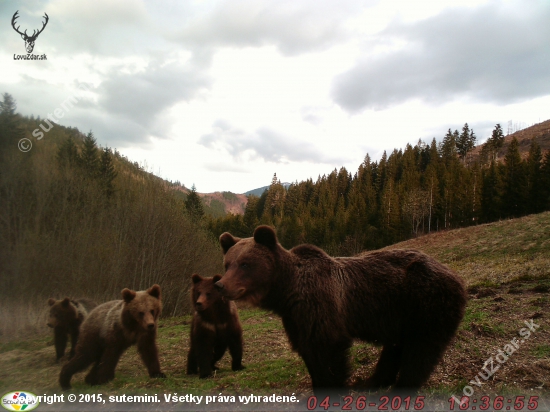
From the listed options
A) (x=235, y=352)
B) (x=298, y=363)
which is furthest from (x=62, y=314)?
(x=298, y=363)

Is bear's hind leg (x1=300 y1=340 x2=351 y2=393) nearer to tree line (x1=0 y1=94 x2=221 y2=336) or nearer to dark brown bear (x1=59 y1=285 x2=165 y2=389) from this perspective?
dark brown bear (x1=59 y1=285 x2=165 y2=389)

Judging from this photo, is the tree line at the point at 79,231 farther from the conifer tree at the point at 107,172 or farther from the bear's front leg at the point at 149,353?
the bear's front leg at the point at 149,353

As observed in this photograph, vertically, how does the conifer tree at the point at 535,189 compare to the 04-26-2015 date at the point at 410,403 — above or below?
above

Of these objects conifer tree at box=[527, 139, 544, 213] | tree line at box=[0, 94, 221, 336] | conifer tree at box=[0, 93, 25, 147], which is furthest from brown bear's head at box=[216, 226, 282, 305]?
conifer tree at box=[527, 139, 544, 213]

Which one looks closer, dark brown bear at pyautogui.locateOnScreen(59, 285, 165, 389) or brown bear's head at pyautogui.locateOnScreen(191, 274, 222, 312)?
dark brown bear at pyautogui.locateOnScreen(59, 285, 165, 389)

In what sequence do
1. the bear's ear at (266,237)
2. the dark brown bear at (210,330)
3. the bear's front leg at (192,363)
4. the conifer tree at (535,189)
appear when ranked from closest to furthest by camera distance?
the bear's ear at (266,237), the dark brown bear at (210,330), the bear's front leg at (192,363), the conifer tree at (535,189)

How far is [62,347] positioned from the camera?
7152mm

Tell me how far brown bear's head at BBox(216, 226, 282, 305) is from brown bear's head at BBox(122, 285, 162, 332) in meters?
2.25

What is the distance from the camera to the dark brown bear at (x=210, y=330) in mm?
6438

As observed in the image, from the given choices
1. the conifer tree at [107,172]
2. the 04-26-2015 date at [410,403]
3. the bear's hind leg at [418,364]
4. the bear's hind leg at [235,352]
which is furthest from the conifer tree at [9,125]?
the bear's hind leg at [418,364]

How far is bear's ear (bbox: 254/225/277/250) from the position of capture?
13.9 feet

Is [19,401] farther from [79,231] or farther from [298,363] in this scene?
[79,231]

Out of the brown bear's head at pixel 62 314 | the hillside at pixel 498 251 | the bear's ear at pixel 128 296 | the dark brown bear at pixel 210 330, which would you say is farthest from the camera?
the hillside at pixel 498 251

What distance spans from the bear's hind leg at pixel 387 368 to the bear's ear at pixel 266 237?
2.17 metres
